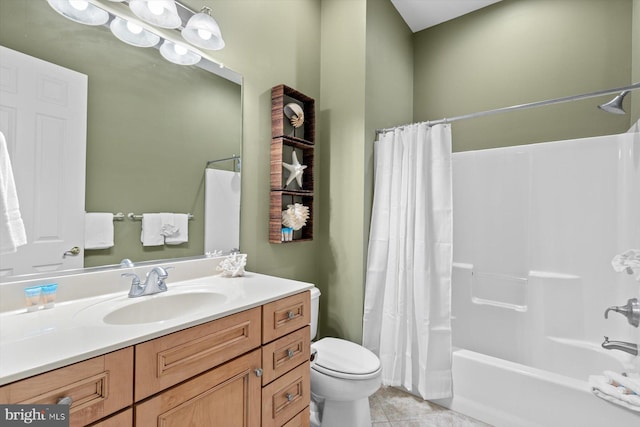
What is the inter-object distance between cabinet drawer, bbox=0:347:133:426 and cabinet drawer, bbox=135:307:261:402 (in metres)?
0.03

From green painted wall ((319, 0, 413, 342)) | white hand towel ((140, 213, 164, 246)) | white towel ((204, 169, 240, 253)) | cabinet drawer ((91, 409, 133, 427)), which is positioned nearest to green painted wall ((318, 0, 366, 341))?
green painted wall ((319, 0, 413, 342))

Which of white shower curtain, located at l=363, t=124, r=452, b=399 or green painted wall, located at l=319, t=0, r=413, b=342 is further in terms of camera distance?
green painted wall, located at l=319, t=0, r=413, b=342

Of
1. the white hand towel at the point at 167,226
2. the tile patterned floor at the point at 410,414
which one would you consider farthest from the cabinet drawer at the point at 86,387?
the tile patterned floor at the point at 410,414

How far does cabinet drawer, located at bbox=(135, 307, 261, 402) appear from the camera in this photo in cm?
77

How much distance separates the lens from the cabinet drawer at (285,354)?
3.71ft

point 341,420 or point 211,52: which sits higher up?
point 211,52

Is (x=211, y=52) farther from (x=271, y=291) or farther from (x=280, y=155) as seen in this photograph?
(x=271, y=291)

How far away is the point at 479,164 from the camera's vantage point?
234 cm

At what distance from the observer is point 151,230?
1.30 metres

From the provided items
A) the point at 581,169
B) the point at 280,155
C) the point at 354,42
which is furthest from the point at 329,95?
the point at 581,169

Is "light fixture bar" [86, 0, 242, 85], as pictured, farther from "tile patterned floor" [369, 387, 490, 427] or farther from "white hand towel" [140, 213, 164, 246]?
"tile patterned floor" [369, 387, 490, 427]

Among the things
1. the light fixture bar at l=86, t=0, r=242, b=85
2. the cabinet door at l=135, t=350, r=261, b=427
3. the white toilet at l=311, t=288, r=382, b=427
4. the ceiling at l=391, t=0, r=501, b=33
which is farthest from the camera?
the ceiling at l=391, t=0, r=501, b=33

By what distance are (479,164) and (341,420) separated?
2.09m

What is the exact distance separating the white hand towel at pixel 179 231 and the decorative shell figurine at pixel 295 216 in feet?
1.95
